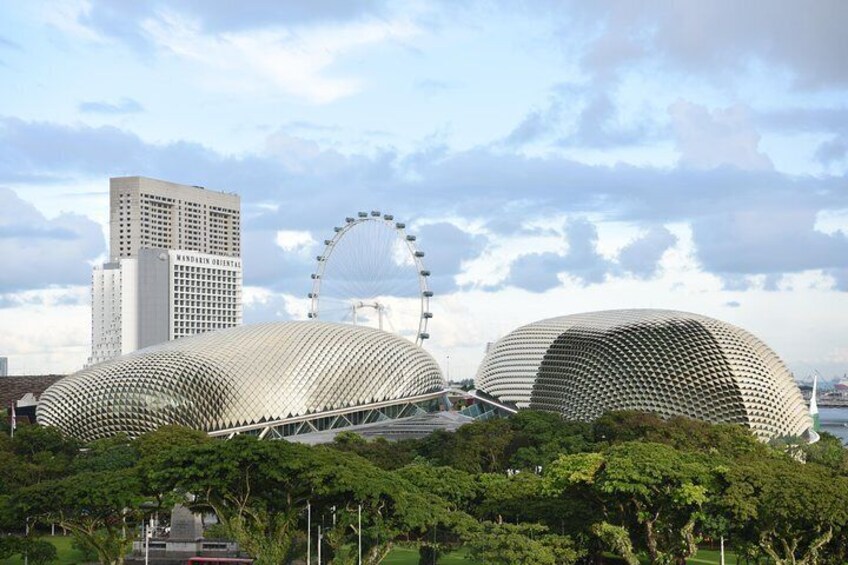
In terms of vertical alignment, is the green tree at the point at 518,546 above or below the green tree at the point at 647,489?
below

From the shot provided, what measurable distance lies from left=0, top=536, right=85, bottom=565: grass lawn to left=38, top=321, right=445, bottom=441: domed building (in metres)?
41.6

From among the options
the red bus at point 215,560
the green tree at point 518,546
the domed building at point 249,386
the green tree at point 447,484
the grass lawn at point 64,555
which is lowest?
the grass lawn at point 64,555

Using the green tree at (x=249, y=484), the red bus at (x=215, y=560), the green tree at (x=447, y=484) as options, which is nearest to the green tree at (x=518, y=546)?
the green tree at (x=447, y=484)

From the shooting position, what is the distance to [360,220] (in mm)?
161500

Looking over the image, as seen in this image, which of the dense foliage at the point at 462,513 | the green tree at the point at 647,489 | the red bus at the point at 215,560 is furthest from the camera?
the red bus at the point at 215,560

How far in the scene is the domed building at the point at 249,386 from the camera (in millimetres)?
135250

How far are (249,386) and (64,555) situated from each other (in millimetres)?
56151

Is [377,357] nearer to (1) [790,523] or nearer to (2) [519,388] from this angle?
(2) [519,388]

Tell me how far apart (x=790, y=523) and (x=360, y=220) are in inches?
4094

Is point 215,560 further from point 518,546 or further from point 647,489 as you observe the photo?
point 647,489

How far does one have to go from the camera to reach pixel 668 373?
133750 millimetres

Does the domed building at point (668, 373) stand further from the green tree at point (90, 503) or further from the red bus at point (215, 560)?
the green tree at point (90, 503)

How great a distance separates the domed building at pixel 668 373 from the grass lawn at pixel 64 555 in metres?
64.5

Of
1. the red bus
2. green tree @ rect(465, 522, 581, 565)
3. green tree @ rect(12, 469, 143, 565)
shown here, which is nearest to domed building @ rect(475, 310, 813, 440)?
green tree @ rect(465, 522, 581, 565)
